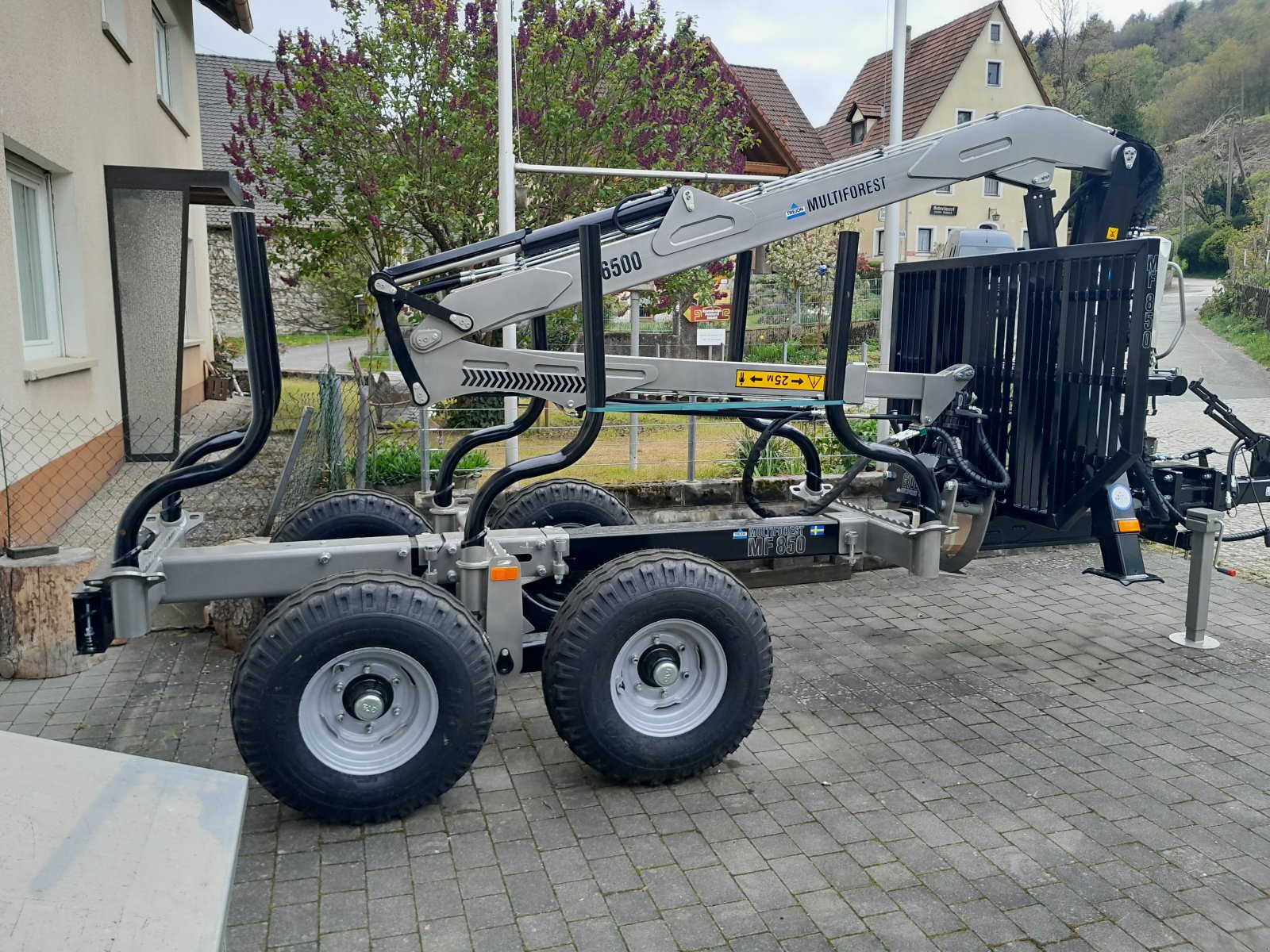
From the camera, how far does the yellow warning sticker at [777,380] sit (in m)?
5.09

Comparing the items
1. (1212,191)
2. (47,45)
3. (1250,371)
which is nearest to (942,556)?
(47,45)

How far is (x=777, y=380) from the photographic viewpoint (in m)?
5.12

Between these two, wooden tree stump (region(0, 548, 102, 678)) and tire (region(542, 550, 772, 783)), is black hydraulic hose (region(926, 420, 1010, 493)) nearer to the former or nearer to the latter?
tire (region(542, 550, 772, 783))

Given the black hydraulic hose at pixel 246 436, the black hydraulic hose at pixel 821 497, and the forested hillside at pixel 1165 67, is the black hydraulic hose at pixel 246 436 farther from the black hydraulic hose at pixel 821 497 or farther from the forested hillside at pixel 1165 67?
the forested hillside at pixel 1165 67

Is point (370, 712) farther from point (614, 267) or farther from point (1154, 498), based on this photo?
point (1154, 498)

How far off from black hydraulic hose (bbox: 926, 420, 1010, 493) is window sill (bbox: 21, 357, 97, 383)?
5.93m

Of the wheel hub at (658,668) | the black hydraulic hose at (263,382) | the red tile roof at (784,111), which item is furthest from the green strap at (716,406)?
the red tile roof at (784,111)

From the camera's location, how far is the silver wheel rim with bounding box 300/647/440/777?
4.01 m

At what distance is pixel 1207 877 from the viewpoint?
12.2ft

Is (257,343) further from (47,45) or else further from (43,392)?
(47,45)

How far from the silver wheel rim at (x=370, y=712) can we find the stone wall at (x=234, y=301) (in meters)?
24.2

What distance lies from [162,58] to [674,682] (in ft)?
43.9

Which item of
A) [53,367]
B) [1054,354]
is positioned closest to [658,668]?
[1054,354]

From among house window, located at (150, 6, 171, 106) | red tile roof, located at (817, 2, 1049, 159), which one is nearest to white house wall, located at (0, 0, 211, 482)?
house window, located at (150, 6, 171, 106)
